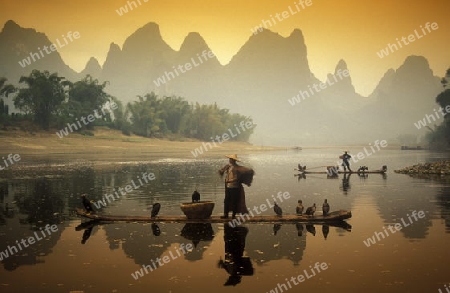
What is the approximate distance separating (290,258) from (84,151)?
65651mm

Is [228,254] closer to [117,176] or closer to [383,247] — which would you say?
[383,247]

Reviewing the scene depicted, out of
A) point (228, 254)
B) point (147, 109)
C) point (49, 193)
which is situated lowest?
point (228, 254)

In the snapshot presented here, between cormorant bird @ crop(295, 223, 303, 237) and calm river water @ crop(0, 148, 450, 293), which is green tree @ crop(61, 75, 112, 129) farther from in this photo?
cormorant bird @ crop(295, 223, 303, 237)

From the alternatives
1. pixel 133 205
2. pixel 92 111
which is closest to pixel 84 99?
pixel 92 111

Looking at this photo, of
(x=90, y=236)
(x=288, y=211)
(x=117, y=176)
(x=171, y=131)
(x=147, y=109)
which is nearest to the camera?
(x=90, y=236)

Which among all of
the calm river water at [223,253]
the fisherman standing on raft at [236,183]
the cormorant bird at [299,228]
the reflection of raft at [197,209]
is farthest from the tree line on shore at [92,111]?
the cormorant bird at [299,228]

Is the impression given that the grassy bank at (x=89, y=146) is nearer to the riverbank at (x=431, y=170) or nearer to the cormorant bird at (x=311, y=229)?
the riverbank at (x=431, y=170)

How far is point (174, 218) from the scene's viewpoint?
16297mm

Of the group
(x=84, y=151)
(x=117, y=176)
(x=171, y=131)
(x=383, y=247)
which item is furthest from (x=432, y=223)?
(x=171, y=131)

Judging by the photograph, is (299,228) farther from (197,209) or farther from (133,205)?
(133,205)

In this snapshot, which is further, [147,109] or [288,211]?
[147,109]

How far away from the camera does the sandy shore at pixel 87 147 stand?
6188 centimetres

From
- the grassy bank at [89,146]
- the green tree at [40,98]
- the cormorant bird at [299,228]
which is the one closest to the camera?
the cormorant bird at [299,228]

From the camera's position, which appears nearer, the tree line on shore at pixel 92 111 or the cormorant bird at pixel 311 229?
the cormorant bird at pixel 311 229
